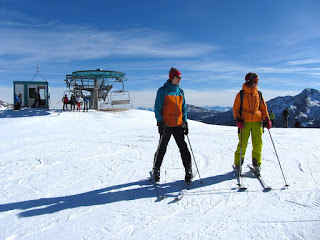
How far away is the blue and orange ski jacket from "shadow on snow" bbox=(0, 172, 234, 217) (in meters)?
1.07

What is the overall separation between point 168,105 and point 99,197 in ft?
5.86

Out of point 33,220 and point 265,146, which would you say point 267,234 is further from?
point 265,146

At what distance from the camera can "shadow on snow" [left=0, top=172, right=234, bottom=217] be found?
11.1 feet

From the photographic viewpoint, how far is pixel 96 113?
733 inches

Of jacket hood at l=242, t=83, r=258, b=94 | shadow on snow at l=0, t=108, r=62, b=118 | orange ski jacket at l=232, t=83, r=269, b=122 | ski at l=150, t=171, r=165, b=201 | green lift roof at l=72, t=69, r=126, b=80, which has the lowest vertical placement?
ski at l=150, t=171, r=165, b=201

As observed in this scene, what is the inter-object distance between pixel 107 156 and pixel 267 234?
15.4 feet

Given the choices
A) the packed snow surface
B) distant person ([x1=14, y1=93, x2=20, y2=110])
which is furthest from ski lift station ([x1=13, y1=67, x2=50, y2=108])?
the packed snow surface

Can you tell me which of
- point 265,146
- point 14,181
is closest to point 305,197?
point 265,146

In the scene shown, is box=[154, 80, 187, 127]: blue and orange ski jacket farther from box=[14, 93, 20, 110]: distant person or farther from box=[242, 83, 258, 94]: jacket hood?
box=[14, 93, 20, 110]: distant person

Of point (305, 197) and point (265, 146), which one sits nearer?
point (305, 197)

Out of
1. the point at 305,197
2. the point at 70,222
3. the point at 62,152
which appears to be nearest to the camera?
the point at 70,222

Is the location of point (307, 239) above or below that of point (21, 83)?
below

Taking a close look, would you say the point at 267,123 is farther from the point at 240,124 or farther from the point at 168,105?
the point at 168,105

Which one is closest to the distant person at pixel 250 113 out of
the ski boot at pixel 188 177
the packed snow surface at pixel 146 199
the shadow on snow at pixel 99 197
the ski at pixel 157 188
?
the packed snow surface at pixel 146 199
